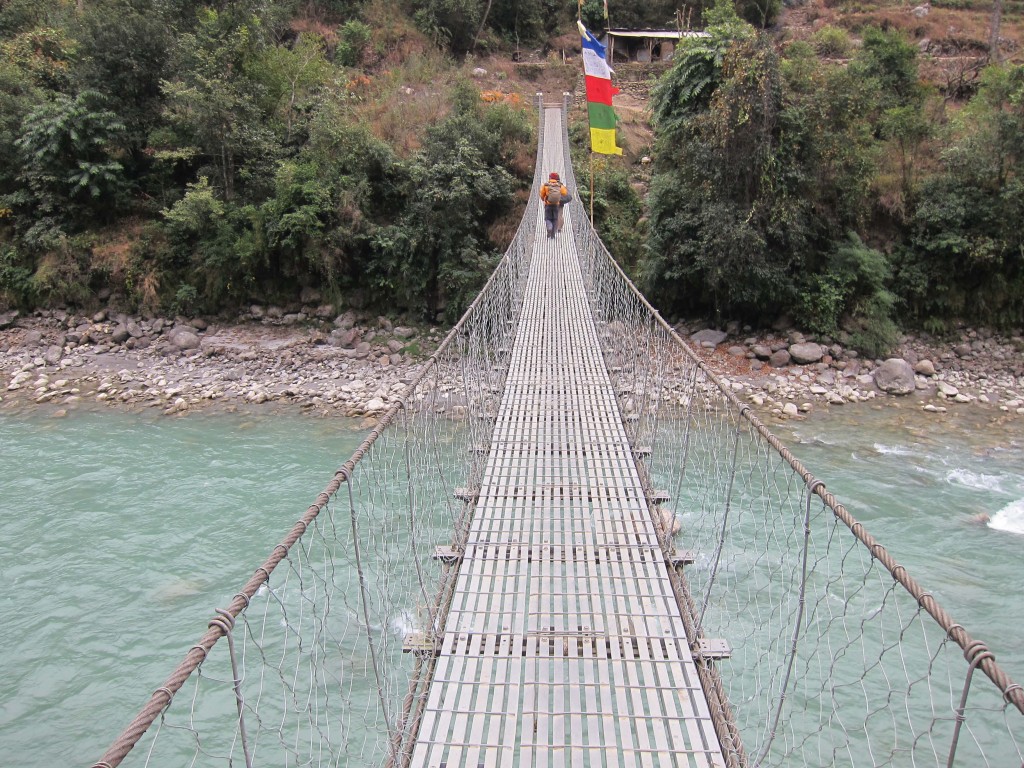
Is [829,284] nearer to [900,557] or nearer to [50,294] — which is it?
[900,557]

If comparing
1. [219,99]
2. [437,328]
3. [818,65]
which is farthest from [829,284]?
[219,99]

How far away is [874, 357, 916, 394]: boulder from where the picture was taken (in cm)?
732

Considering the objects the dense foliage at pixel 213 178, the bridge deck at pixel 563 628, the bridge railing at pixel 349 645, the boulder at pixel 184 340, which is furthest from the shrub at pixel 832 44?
the bridge deck at pixel 563 628

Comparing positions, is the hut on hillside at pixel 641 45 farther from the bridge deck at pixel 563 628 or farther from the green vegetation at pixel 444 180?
the bridge deck at pixel 563 628

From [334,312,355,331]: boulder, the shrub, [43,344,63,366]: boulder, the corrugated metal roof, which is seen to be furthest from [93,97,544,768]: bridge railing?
the corrugated metal roof

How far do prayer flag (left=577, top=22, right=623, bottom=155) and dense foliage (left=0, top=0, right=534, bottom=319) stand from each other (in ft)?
10.9

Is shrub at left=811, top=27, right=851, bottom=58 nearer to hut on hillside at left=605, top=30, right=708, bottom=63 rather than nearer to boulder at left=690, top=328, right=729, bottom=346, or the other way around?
hut on hillside at left=605, top=30, right=708, bottom=63

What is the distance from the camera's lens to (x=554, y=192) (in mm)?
6445

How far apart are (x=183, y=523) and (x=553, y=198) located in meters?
4.48

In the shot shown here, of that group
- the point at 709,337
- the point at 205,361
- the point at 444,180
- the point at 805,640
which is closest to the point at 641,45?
the point at 444,180

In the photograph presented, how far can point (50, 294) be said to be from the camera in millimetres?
9688

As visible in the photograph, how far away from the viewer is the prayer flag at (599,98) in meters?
5.92

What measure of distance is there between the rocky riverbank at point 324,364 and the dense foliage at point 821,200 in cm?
50

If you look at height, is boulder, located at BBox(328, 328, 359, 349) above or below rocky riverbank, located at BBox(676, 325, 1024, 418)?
above
